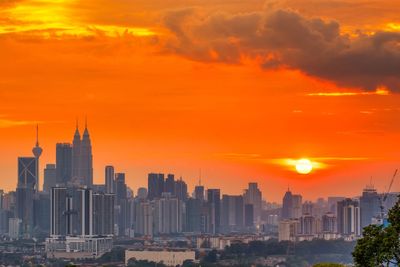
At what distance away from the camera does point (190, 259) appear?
387ft

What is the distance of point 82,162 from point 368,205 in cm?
5237

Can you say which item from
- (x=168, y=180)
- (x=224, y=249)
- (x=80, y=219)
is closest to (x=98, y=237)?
(x=80, y=219)

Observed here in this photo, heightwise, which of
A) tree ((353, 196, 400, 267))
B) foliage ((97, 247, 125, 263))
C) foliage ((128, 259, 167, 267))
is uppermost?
tree ((353, 196, 400, 267))

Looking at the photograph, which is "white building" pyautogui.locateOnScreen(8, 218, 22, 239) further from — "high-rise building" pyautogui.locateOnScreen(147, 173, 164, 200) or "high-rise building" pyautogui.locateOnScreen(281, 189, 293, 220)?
"high-rise building" pyautogui.locateOnScreen(281, 189, 293, 220)

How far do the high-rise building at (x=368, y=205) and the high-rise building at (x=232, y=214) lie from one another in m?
32.1

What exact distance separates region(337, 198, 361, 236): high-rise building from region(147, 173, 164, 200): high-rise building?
37.5 m

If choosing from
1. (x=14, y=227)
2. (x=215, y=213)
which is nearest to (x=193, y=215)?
(x=215, y=213)

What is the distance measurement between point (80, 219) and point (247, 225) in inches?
1688

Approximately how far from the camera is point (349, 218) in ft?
520

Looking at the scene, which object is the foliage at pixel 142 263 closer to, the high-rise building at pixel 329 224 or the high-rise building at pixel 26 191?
the high-rise building at pixel 329 224

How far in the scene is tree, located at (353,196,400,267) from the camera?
23781mm

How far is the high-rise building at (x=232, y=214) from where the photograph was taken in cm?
18975

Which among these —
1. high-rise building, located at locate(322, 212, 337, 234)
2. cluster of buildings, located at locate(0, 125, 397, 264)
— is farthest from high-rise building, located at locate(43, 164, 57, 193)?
high-rise building, located at locate(322, 212, 337, 234)

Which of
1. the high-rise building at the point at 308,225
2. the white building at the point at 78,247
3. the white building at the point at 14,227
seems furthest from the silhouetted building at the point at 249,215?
the white building at the point at 78,247
